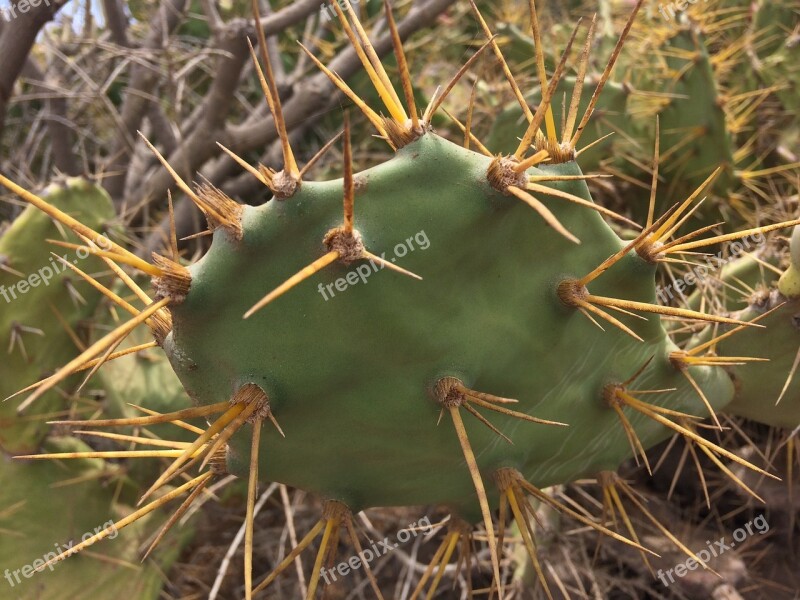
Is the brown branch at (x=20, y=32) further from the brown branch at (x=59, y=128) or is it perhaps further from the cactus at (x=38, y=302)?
the brown branch at (x=59, y=128)

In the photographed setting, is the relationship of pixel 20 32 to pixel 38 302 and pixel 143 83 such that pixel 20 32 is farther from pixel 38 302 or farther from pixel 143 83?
pixel 38 302

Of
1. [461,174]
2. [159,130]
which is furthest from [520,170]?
[159,130]

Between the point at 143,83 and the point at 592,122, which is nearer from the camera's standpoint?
the point at 592,122

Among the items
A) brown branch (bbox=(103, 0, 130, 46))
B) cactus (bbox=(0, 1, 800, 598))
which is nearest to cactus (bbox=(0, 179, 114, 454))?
brown branch (bbox=(103, 0, 130, 46))

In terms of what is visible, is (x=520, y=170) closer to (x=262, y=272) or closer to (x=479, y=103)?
(x=262, y=272)

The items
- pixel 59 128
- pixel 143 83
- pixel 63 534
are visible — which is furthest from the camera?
pixel 59 128

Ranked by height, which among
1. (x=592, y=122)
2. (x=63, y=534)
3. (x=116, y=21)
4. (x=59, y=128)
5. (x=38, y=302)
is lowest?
(x=63, y=534)

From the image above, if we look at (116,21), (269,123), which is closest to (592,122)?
(269,123)

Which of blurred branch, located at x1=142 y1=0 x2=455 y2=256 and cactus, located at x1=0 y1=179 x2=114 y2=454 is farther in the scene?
blurred branch, located at x1=142 y1=0 x2=455 y2=256

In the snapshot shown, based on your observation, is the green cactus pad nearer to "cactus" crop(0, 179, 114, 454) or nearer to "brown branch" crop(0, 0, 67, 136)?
"cactus" crop(0, 179, 114, 454)
